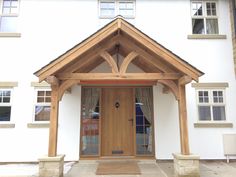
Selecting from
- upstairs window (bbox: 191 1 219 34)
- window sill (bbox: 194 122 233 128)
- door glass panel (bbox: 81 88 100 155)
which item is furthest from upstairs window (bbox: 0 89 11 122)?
upstairs window (bbox: 191 1 219 34)

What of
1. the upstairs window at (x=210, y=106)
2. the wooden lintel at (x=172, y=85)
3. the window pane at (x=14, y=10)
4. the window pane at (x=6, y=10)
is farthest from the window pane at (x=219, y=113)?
the window pane at (x=6, y=10)

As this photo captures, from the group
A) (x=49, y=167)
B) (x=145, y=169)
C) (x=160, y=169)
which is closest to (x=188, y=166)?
(x=160, y=169)

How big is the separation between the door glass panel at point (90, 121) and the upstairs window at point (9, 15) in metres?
3.80

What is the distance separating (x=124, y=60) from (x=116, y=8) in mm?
3541

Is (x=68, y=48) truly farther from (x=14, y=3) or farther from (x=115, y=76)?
(x=115, y=76)

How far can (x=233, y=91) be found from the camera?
8.28 meters

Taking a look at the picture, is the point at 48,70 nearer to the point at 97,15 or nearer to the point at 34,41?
the point at 34,41

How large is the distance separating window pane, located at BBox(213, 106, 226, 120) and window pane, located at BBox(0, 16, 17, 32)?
824 centimetres

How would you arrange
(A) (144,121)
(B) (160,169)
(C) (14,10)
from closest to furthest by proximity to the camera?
(B) (160,169)
(A) (144,121)
(C) (14,10)

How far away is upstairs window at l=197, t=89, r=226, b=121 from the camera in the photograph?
26.8ft

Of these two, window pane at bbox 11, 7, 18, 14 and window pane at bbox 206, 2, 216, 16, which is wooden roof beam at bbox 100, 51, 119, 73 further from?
window pane at bbox 206, 2, 216, 16

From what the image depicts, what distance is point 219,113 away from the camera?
8.20 meters

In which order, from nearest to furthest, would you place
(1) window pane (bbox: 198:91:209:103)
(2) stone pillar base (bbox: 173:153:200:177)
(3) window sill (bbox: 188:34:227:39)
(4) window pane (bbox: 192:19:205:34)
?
(2) stone pillar base (bbox: 173:153:200:177) < (1) window pane (bbox: 198:91:209:103) < (3) window sill (bbox: 188:34:227:39) < (4) window pane (bbox: 192:19:205:34)

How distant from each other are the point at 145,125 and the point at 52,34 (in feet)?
16.3
